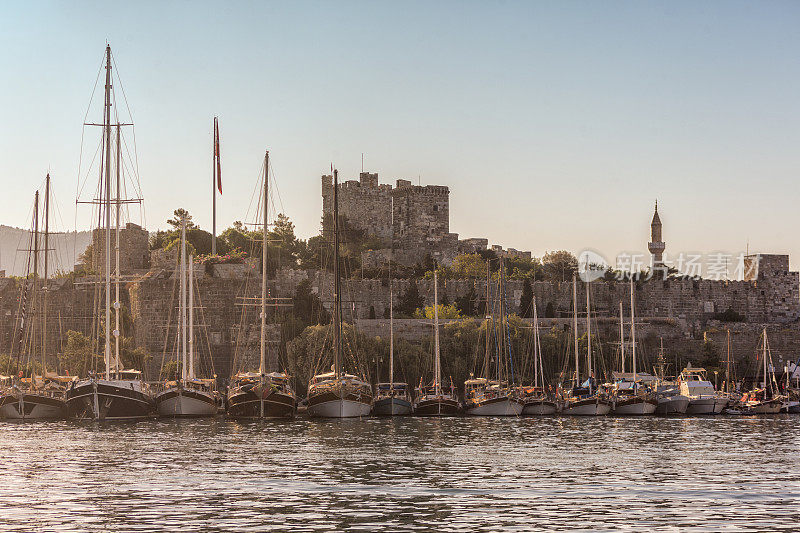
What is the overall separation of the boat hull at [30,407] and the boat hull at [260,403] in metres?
8.08

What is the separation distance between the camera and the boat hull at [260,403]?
55234 mm

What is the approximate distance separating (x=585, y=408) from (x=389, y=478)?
3115 centimetres

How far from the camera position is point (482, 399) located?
60.9 m

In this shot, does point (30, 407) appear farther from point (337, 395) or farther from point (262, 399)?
point (337, 395)

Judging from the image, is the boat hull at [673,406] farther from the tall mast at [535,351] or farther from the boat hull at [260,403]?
the boat hull at [260,403]

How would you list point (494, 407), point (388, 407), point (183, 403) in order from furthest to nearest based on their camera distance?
point (494, 407) → point (388, 407) → point (183, 403)

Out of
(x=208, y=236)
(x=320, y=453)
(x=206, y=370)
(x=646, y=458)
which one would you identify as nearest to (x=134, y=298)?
(x=206, y=370)

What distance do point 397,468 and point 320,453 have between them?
4.53 meters

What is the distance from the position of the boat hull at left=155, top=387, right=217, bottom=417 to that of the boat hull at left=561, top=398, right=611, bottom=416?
1851 cm

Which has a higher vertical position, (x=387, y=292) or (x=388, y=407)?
(x=387, y=292)

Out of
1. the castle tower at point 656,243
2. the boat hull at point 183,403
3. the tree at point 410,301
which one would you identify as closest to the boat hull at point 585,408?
the boat hull at point 183,403

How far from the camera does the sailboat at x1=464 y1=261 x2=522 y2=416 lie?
60.5m

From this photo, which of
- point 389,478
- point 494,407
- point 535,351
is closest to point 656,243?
point 535,351

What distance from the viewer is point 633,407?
64.4m
